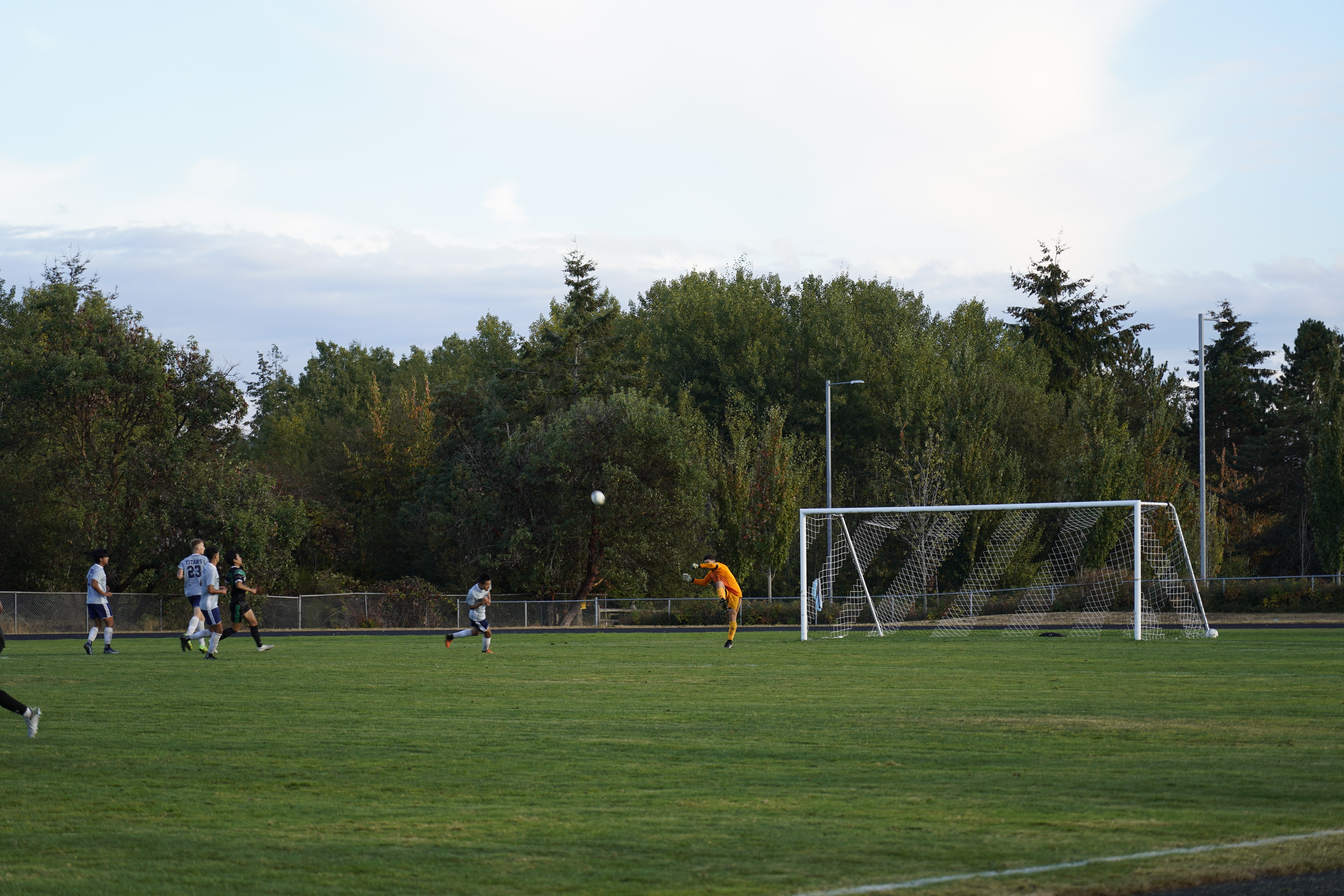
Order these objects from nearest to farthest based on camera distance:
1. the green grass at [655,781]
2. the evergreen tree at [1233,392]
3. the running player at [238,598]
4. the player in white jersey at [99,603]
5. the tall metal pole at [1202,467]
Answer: the green grass at [655,781]
the running player at [238,598]
the player in white jersey at [99,603]
the tall metal pole at [1202,467]
the evergreen tree at [1233,392]

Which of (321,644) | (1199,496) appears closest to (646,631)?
(321,644)

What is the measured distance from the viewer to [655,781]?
8773 mm

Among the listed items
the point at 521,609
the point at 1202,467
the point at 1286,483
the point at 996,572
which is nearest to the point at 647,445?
the point at 521,609

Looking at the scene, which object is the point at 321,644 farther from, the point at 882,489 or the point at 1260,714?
the point at 882,489

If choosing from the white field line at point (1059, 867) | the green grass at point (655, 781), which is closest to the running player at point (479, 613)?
the green grass at point (655, 781)

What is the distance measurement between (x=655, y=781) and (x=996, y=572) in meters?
42.0

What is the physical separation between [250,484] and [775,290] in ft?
103

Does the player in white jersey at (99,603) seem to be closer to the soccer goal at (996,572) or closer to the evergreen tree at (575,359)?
the soccer goal at (996,572)

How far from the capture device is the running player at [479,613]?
83.2 feet

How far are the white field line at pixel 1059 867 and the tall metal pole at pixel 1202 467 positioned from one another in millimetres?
36674

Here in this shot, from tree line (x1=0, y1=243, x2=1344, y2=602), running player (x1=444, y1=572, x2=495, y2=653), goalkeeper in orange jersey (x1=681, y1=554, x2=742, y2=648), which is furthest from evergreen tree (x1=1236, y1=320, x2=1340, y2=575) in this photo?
running player (x1=444, y1=572, x2=495, y2=653)

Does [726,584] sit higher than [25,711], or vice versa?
[726,584]

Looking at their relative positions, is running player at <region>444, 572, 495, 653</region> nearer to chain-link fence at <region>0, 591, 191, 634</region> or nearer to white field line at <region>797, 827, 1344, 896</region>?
chain-link fence at <region>0, 591, 191, 634</region>

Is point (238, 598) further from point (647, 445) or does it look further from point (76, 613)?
point (647, 445)
